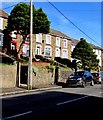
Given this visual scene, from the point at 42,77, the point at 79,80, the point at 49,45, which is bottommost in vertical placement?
the point at 79,80

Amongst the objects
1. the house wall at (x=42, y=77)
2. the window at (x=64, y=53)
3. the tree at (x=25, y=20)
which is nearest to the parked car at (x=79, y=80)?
the house wall at (x=42, y=77)

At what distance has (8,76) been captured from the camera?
26.7 meters

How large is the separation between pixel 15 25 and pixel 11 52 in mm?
6407

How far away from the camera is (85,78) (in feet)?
108

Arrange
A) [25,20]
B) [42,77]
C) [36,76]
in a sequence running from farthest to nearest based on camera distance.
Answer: [25,20], [42,77], [36,76]

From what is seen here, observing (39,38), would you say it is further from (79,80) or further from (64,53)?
(79,80)

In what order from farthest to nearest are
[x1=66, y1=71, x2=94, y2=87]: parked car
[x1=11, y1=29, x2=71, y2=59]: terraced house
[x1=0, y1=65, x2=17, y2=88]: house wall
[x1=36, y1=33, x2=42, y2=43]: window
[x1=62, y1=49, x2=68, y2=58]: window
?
[x1=62, y1=49, x2=68, y2=58]: window → [x1=36, y1=33, x2=42, y2=43]: window → [x1=11, y1=29, x2=71, y2=59]: terraced house → [x1=66, y1=71, x2=94, y2=87]: parked car → [x1=0, y1=65, x2=17, y2=88]: house wall

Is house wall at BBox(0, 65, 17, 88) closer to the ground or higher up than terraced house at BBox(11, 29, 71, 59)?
closer to the ground

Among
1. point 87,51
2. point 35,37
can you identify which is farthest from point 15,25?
point 87,51

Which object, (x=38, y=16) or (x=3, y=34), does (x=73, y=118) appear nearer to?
(x=38, y=16)

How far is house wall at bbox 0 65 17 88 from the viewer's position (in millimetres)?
25806

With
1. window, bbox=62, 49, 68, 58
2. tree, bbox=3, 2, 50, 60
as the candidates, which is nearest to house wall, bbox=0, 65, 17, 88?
tree, bbox=3, 2, 50, 60

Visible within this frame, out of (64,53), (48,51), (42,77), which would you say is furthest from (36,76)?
(64,53)

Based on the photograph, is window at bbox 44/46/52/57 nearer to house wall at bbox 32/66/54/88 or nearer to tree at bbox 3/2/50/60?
tree at bbox 3/2/50/60
